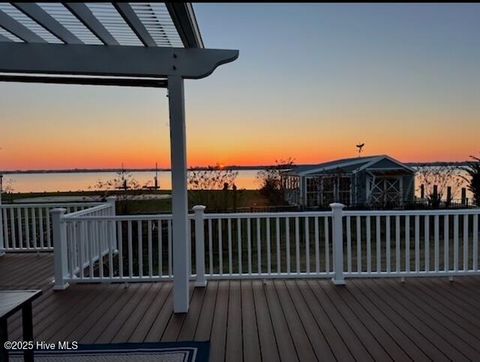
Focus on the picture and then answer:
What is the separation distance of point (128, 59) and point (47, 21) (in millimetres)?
812

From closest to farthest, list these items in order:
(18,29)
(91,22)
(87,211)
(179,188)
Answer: (91,22) → (18,29) → (179,188) → (87,211)

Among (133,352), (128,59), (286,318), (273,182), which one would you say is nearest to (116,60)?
(128,59)

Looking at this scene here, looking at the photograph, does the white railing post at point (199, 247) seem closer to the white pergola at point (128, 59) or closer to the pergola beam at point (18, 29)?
the white pergola at point (128, 59)

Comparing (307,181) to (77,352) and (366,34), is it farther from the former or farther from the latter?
(77,352)

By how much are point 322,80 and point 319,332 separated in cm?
665

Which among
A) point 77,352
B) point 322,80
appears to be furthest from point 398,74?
point 77,352

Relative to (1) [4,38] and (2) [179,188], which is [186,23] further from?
(1) [4,38]

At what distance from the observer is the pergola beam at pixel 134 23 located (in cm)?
247

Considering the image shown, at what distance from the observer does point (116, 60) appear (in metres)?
3.54

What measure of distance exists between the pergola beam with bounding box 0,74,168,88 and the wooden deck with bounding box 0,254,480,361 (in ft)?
7.64

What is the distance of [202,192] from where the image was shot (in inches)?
320

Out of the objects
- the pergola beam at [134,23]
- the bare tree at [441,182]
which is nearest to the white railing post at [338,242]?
the pergola beam at [134,23]

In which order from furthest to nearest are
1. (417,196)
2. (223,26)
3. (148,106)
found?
1. (417,196)
2. (148,106)
3. (223,26)

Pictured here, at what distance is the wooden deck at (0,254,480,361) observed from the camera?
9.45 feet
